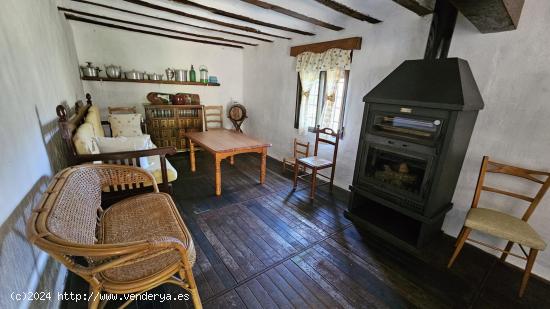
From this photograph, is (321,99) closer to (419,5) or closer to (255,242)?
(419,5)

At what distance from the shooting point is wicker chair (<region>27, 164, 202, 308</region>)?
854 millimetres

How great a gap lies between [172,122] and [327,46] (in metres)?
3.04

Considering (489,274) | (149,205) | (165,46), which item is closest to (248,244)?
(149,205)

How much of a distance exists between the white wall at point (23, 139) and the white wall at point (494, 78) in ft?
9.72

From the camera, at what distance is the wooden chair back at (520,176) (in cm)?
162

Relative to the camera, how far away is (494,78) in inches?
72.9

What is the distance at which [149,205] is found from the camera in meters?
1.53

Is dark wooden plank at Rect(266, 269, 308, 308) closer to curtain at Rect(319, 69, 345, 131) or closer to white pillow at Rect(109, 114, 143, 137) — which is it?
curtain at Rect(319, 69, 345, 131)

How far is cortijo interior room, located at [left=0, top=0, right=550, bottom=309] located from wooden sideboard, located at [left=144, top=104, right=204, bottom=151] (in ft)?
4.26

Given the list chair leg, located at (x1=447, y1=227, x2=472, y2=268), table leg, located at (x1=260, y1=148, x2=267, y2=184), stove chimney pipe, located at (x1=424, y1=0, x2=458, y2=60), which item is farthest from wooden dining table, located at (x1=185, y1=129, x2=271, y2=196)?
chair leg, located at (x1=447, y1=227, x2=472, y2=268)

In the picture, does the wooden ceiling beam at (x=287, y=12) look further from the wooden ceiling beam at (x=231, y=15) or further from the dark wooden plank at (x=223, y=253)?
the dark wooden plank at (x=223, y=253)

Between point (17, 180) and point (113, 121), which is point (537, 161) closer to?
point (17, 180)

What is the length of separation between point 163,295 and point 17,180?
3.45 feet

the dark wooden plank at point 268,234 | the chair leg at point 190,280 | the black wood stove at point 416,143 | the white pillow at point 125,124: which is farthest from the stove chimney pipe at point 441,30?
the white pillow at point 125,124
